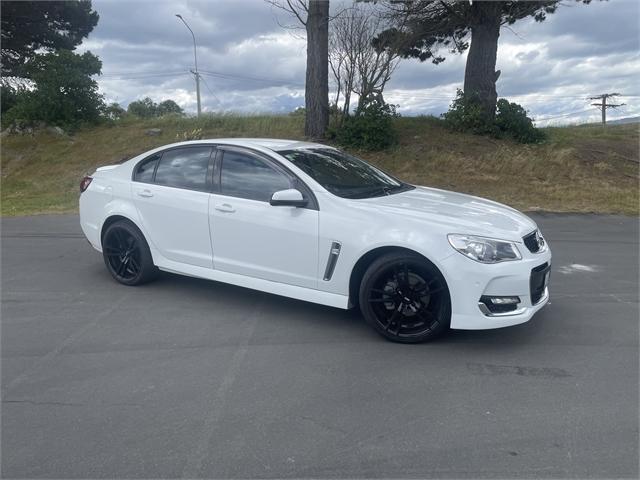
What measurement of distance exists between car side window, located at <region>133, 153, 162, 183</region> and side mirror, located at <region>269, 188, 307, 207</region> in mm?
1928

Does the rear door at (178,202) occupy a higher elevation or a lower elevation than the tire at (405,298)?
higher

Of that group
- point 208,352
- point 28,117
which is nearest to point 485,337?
point 208,352

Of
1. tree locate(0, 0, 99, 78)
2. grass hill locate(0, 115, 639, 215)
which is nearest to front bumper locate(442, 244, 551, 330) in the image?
grass hill locate(0, 115, 639, 215)

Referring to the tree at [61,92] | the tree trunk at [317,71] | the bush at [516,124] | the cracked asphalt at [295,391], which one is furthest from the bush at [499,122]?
the tree at [61,92]

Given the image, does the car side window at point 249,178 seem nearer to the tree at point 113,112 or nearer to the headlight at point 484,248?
the headlight at point 484,248

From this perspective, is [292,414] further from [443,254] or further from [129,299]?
[129,299]

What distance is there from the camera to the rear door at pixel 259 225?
517cm

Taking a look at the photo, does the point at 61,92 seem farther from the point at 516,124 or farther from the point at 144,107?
the point at 144,107

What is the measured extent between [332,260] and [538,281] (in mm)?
1649

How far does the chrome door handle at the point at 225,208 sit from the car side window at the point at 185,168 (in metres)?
0.34

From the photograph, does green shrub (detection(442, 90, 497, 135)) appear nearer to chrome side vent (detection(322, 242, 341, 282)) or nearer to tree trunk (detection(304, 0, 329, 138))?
tree trunk (detection(304, 0, 329, 138))

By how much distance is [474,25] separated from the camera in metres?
16.2

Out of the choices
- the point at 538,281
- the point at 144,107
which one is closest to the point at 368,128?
the point at 538,281

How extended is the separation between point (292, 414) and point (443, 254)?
5.58ft
